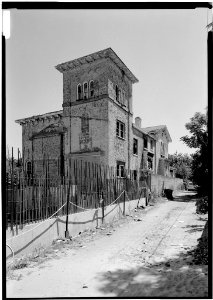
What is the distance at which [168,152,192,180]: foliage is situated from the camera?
43219 millimetres

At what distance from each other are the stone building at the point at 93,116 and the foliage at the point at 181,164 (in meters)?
23.7

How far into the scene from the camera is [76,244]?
7379 millimetres

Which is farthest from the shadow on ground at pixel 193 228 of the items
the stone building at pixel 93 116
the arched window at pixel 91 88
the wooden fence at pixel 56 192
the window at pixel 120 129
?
the arched window at pixel 91 88

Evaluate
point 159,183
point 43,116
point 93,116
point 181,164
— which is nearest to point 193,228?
point 93,116

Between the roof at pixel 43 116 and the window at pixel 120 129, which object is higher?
the roof at pixel 43 116

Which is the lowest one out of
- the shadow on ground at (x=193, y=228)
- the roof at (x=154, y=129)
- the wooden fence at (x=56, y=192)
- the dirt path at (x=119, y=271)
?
the shadow on ground at (x=193, y=228)

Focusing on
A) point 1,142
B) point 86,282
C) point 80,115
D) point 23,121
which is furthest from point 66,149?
point 1,142

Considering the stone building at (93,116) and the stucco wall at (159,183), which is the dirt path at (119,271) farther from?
the stucco wall at (159,183)

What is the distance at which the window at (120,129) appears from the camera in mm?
18266

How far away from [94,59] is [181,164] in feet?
110

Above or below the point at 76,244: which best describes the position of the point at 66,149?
above

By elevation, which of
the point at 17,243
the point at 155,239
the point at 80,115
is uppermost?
the point at 80,115

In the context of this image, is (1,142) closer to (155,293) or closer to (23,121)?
(155,293)

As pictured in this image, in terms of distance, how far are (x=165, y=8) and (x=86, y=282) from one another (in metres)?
4.55
